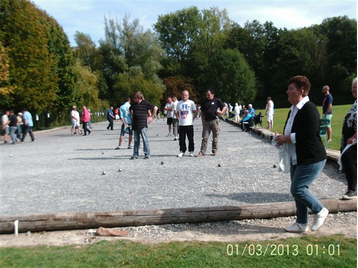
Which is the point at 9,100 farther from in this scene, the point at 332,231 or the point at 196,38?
the point at 196,38

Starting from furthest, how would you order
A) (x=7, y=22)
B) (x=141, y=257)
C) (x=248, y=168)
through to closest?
(x=7, y=22)
(x=248, y=168)
(x=141, y=257)

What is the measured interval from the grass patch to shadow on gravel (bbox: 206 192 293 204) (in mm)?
1730

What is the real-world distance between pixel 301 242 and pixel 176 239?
1.50 meters

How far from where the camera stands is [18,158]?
13.3 meters

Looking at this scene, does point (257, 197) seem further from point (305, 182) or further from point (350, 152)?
point (305, 182)

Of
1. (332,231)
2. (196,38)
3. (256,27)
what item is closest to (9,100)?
(332,231)

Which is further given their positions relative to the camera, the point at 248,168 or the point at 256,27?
the point at 256,27

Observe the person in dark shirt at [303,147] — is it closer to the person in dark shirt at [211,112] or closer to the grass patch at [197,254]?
the grass patch at [197,254]

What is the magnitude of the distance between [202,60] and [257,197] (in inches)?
2983

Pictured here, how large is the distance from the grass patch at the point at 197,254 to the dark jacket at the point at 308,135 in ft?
3.20

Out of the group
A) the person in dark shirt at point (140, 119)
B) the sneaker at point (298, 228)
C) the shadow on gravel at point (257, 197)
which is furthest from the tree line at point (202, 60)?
the sneaker at point (298, 228)

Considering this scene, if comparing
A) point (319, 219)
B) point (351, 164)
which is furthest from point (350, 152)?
point (319, 219)

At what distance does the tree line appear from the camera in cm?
4844

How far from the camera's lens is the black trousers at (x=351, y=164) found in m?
5.62
